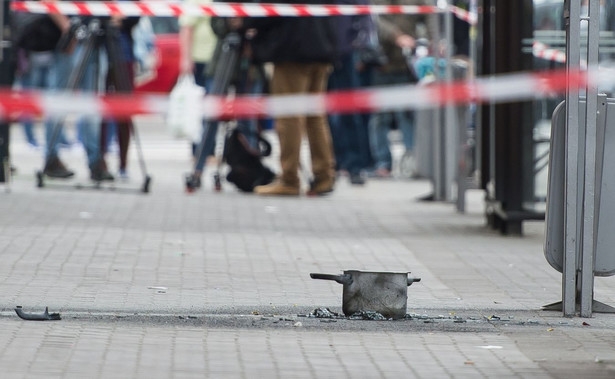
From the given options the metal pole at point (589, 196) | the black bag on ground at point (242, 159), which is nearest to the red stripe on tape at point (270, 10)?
the black bag on ground at point (242, 159)

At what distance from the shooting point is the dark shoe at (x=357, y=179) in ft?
49.6

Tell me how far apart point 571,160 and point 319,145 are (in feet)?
21.1

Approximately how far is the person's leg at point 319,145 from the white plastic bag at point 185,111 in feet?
3.19

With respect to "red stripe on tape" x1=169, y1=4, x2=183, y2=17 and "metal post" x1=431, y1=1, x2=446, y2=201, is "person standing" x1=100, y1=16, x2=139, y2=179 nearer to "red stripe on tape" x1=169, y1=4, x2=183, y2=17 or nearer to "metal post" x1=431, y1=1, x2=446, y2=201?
"red stripe on tape" x1=169, y1=4, x2=183, y2=17

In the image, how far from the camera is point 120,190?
1321cm

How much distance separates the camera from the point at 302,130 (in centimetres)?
1348

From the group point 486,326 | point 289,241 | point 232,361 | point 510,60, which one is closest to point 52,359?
point 232,361

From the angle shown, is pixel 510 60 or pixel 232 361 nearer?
pixel 232 361

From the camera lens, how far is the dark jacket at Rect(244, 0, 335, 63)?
12.9 metres

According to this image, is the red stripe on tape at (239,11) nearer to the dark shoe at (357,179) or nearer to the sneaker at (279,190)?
the sneaker at (279,190)

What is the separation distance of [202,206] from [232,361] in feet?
21.2

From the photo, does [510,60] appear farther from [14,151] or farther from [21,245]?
[14,151]

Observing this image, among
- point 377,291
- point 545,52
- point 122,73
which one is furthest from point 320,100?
point 377,291

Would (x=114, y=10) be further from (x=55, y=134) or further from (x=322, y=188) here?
(x=322, y=188)
